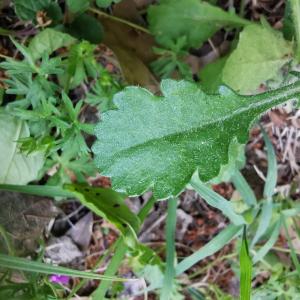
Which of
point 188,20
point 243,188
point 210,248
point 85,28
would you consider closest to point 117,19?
point 85,28

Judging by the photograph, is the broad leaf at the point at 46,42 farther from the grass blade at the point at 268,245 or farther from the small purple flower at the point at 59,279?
the grass blade at the point at 268,245

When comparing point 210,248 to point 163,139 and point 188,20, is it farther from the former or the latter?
point 188,20

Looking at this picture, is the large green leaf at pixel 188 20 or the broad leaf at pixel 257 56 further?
the large green leaf at pixel 188 20

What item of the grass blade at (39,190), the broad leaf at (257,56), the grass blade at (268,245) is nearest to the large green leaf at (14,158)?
the grass blade at (39,190)

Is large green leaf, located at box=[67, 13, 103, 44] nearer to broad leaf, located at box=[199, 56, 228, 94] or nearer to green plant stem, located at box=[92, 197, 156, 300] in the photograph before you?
broad leaf, located at box=[199, 56, 228, 94]

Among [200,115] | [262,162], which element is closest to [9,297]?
[200,115]
